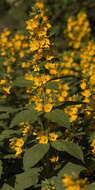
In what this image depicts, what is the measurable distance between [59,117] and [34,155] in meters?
0.45

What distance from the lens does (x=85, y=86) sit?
3600 millimetres

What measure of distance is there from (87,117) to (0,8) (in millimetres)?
14739

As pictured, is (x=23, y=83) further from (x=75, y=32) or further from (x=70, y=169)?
(x=75, y=32)

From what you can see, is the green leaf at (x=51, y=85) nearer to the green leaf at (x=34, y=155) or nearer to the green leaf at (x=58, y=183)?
the green leaf at (x=34, y=155)

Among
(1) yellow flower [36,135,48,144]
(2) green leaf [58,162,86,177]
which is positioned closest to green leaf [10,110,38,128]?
(1) yellow flower [36,135,48,144]

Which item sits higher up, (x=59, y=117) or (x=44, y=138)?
(x=59, y=117)

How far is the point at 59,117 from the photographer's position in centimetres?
268

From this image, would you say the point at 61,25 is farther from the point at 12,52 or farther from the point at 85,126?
the point at 85,126

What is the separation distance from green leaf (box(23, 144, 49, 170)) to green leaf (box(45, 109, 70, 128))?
1.06 ft

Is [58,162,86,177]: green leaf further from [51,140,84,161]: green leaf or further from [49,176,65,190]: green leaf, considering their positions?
[51,140,84,161]: green leaf

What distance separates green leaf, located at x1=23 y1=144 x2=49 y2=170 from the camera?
2615mm

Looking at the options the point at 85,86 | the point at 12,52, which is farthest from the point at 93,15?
the point at 85,86

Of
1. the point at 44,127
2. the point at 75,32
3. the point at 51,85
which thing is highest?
the point at 75,32

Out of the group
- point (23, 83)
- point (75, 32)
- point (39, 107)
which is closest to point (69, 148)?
point (39, 107)
